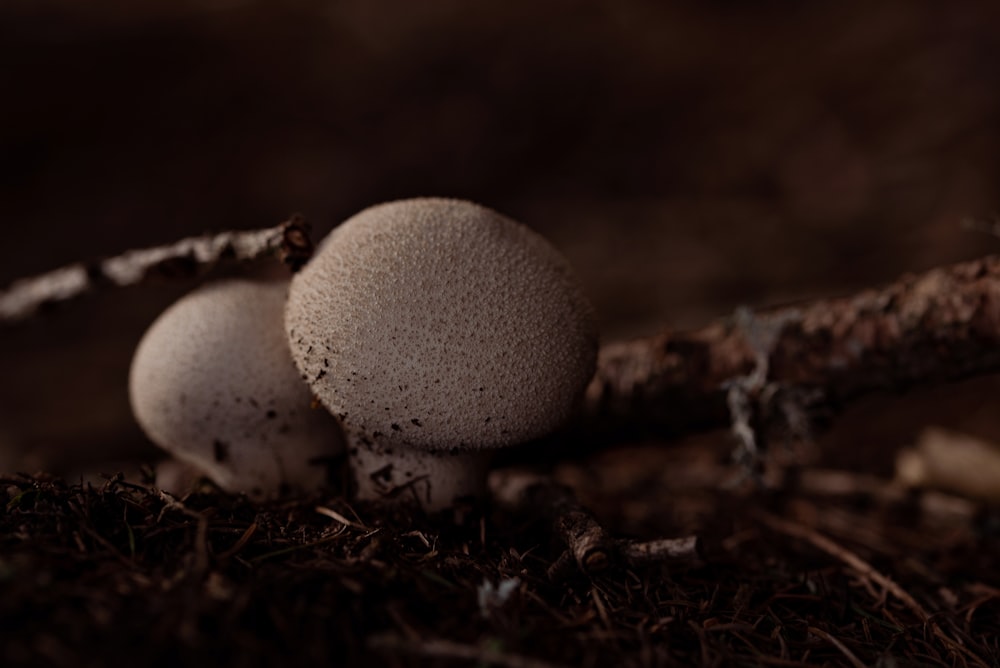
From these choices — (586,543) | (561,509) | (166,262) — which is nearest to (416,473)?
(561,509)

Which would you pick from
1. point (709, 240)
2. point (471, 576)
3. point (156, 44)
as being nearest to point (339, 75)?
point (156, 44)

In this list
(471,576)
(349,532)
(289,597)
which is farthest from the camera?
(349,532)

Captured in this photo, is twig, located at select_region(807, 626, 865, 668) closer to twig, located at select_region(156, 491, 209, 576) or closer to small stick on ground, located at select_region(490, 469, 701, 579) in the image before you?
small stick on ground, located at select_region(490, 469, 701, 579)

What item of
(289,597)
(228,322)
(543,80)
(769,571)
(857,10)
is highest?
(857,10)

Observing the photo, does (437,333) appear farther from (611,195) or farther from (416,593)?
(611,195)

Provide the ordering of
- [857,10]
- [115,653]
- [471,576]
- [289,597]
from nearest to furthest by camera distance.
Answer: [115,653], [289,597], [471,576], [857,10]

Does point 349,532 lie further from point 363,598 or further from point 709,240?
point 709,240
